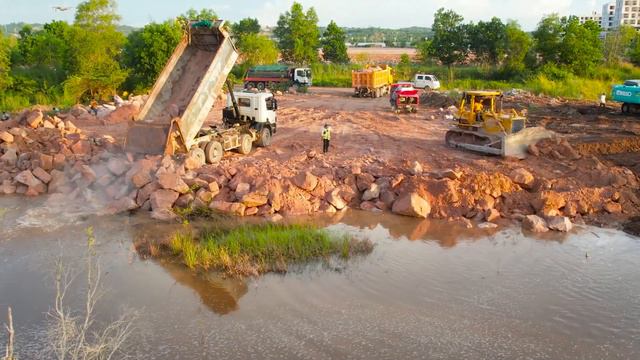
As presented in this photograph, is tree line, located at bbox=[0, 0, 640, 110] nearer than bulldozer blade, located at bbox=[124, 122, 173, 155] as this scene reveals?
No

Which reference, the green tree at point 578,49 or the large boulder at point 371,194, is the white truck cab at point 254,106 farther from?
the green tree at point 578,49

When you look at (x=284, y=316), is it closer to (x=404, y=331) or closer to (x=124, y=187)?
(x=404, y=331)

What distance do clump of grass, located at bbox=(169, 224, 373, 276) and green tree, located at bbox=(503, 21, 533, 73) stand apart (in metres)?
37.1

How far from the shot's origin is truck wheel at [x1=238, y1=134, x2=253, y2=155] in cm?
1817

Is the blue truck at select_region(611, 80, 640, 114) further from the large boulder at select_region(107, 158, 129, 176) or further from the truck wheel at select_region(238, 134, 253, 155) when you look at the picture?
the large boulder at select_region(107, 158, 129, 176)

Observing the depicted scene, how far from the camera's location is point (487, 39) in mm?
52094

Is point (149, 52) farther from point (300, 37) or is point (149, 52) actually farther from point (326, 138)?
point (300, 37)

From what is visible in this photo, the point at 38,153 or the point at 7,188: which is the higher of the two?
the point at 38,153

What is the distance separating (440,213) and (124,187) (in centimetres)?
840

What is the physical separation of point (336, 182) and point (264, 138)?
4.84 metres

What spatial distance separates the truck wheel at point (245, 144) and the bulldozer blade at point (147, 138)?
309 centimetres

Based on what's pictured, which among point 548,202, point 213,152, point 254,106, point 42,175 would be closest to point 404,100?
point 254,106

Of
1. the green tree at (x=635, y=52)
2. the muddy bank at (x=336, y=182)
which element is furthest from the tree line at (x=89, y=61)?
the green tree at (x=635, y=52)

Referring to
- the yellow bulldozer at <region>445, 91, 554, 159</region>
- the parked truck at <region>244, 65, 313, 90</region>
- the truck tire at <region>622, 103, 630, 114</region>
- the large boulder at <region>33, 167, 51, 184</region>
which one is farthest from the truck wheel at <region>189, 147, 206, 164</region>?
the parked truck at <region>244, 65, 313, 90</region>
